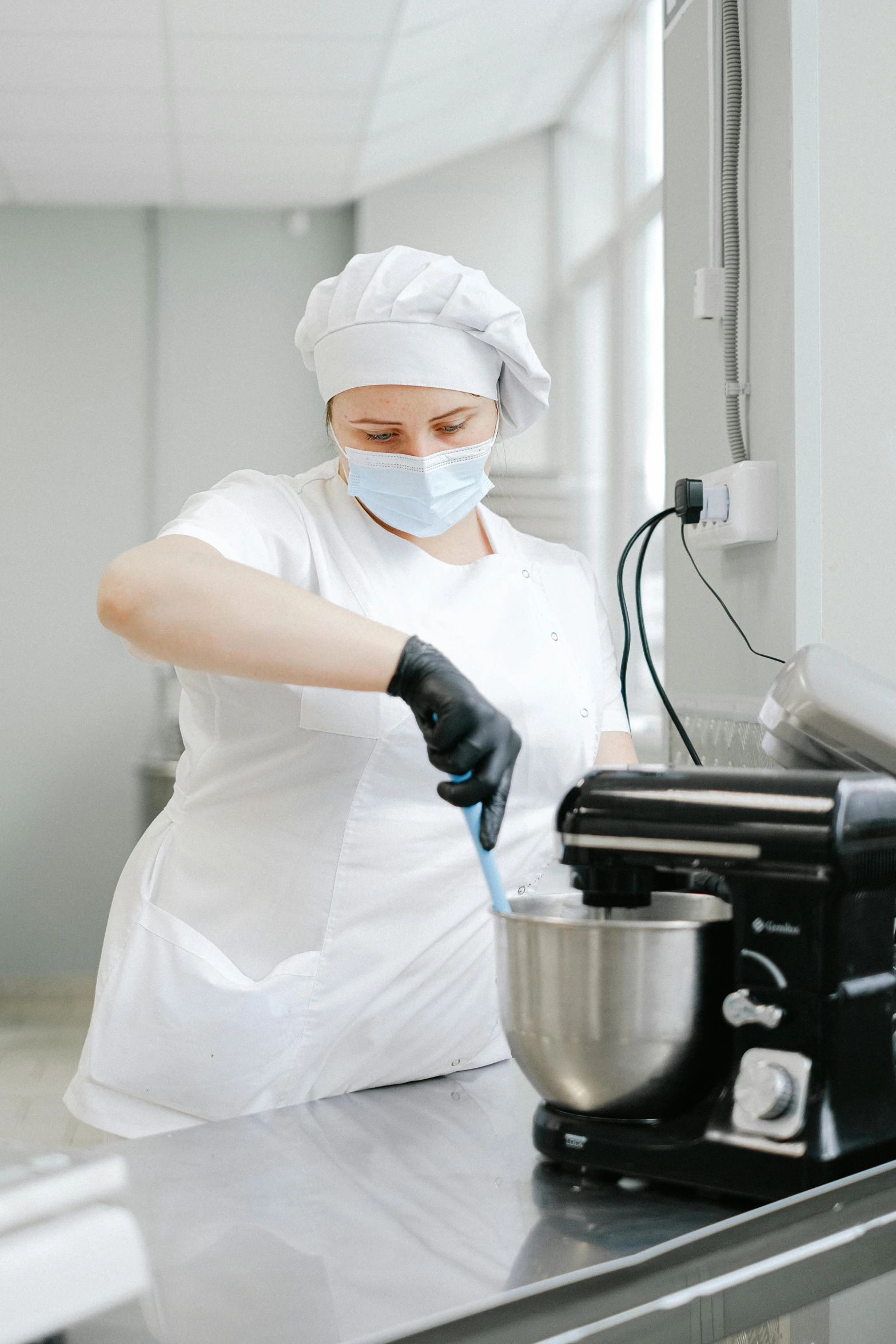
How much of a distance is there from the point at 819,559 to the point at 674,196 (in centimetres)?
76

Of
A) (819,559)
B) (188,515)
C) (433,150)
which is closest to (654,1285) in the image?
(188,515)

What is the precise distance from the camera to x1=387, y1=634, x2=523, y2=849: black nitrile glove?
88 cm

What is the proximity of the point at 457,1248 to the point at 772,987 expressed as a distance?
24 centimetres

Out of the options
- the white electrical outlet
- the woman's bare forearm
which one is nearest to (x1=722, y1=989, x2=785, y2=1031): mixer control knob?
the woman's bare forearm

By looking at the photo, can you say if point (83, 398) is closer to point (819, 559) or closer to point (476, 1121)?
point (819, 559)

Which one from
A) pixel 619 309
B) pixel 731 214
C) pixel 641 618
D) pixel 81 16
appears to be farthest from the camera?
pixel 619 309

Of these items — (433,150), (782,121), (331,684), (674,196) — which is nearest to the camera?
(331,684)

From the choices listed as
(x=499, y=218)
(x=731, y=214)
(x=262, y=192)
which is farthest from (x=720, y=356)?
(x=262, y=192)

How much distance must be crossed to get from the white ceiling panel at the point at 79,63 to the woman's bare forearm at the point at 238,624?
10.7 ft

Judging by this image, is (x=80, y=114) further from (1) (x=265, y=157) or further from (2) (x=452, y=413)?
(2) (x=452, y=413)

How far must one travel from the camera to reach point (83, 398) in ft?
16.5

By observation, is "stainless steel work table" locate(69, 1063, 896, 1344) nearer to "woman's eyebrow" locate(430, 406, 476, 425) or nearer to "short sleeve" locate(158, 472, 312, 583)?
"short sleeve" locate(158, 472, 312, 583)

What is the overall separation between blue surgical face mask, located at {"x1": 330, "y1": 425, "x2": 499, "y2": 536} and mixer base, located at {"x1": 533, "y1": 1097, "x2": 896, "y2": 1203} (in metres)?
0.63

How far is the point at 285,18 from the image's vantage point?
3.56 m
